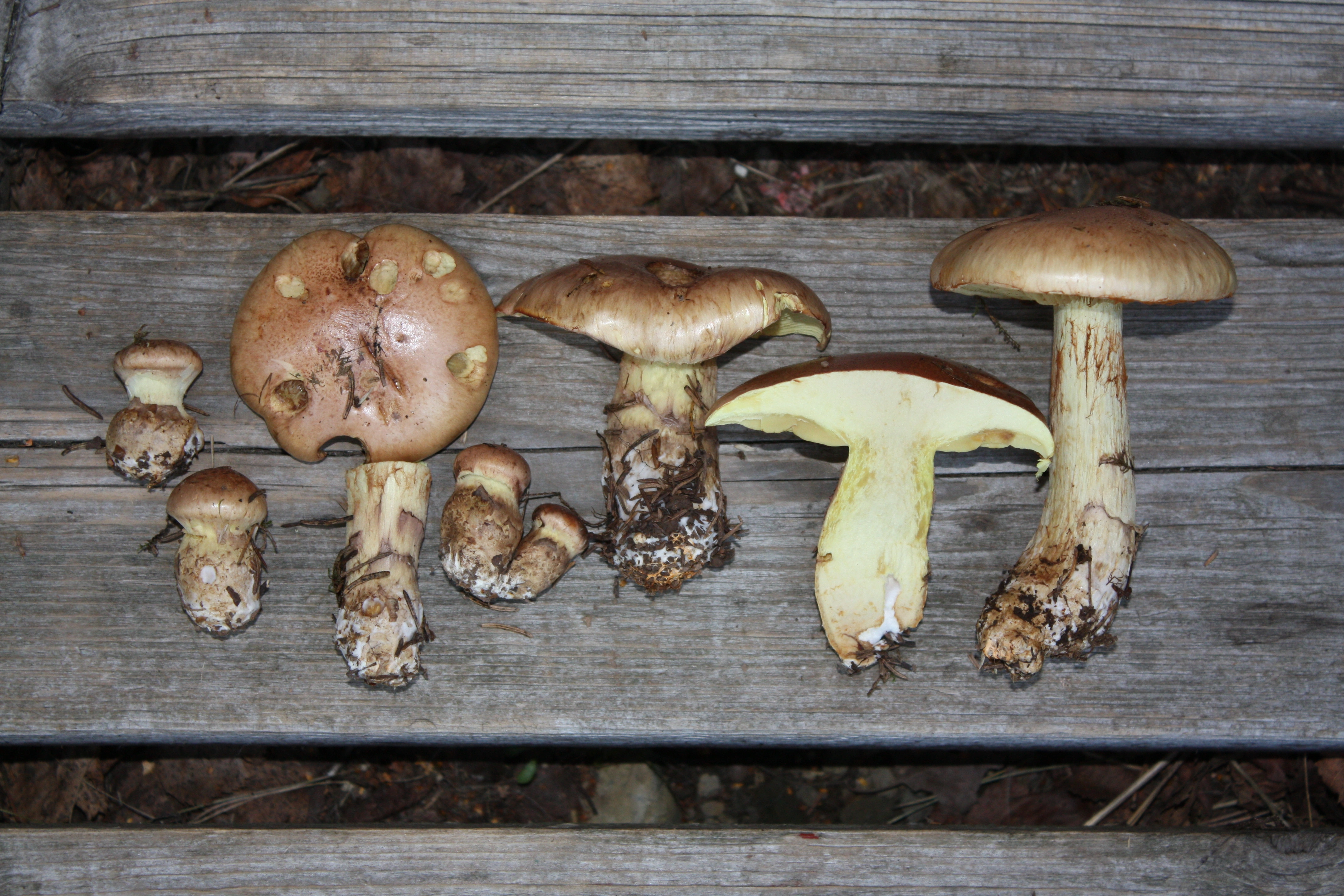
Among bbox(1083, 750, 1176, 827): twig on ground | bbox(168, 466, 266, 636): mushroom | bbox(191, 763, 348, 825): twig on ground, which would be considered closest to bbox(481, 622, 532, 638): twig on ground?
bbox(168, 466, 266, 636): mushroom

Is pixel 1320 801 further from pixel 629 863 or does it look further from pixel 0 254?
pixel 0 254

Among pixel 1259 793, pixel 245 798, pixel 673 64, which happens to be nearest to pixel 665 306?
pixel 673 64

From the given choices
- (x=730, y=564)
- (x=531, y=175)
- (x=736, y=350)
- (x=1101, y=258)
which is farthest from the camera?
(x=531, y=175)

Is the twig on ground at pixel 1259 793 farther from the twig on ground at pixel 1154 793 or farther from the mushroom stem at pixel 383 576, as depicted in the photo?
the mushroom stem at pixel 383 576

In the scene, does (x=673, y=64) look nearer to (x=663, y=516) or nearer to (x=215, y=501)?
(x=663, y=516)

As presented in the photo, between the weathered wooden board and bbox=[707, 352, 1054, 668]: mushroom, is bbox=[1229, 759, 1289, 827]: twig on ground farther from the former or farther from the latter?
bbox=[707, 352, 1054, 668]: mushroom

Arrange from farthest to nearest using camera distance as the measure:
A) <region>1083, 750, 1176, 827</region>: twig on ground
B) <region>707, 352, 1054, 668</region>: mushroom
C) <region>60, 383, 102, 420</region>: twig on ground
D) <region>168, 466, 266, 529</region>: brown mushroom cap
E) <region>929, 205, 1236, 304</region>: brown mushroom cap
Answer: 1. <region>1083, 750, 1176, 827</region>: twig on ground
2. <region>60, 383, 102, 420</region>: twig on ground
3. <region>168, 466, 266, 529</region>: brown mushroom cap
4. <region>707, 352, 1054, 668</region>: mushroom
5. <region>929, 205, 1236, 304</region>: brown mushroom cap
